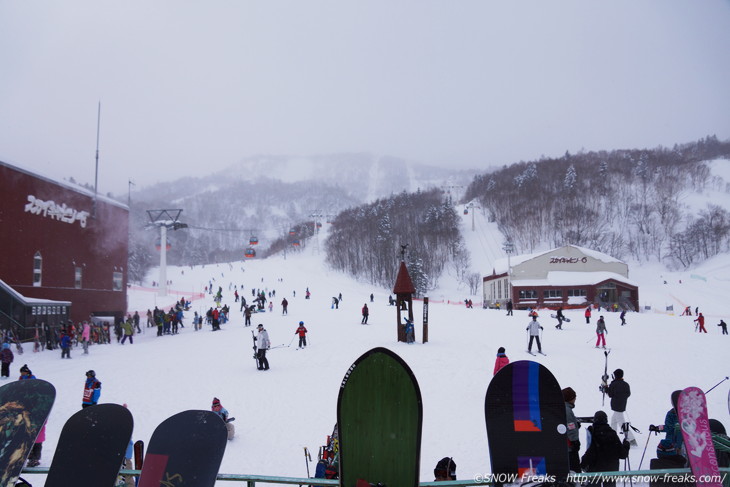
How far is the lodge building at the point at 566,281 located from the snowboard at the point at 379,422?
4433cm

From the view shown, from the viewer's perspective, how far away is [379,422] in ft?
11.3

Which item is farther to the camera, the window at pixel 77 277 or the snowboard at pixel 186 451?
the window at pixel 77 277

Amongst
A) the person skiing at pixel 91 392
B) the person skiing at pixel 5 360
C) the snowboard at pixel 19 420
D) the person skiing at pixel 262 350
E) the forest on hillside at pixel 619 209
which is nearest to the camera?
the snowboard at pixel 19 420

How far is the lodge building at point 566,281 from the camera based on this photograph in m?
46.4

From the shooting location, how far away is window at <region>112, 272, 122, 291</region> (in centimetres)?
3165

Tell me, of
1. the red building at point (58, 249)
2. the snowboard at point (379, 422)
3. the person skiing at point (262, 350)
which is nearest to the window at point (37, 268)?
the red building at point (58, 249)

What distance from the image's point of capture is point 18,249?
22.9 metres

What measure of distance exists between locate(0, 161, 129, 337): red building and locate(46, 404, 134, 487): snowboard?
19.8 meters

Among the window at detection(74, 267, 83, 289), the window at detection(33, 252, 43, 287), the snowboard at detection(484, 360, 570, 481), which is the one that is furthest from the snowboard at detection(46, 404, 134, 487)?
the window at detection(74, 267, 83, 289)

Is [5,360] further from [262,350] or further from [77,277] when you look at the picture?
[77,277]

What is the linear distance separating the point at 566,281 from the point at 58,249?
4402 cm

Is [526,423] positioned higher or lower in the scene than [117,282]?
lower

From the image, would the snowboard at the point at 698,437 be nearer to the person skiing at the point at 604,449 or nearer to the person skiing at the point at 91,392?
the person skiing at the point at 604,449

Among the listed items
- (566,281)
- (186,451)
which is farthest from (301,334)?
(566,281)
